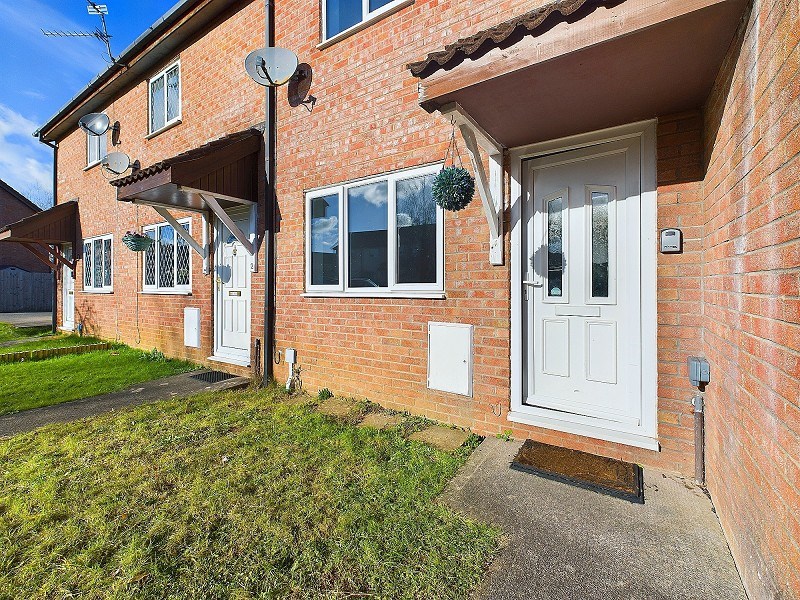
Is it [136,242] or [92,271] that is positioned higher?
[136,242]

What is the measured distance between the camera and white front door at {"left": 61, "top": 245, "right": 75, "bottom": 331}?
1059 cm

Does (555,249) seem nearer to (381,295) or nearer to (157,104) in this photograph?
(381,295)

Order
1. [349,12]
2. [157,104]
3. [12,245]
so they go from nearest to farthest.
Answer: [349,12]
[157,104]
[12,245]

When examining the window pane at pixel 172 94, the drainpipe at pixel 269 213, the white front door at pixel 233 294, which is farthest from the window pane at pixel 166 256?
the drainpipe at pixel 269 213

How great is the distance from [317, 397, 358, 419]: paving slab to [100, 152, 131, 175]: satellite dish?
7.45 metres

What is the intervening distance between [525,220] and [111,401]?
5.24 metres

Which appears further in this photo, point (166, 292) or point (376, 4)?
point (166, 292)

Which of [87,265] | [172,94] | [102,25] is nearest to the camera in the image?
[172,94]

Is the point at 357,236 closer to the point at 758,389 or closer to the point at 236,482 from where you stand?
the point at 236,482

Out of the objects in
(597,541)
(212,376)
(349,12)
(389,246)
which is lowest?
(597,541)

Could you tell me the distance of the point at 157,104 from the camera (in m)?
7.66

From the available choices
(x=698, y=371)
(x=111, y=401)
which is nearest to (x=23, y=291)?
(x=111, y=401)

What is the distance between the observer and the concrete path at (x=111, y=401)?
12.8 feet

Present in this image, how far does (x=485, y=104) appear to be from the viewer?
2619 mm
